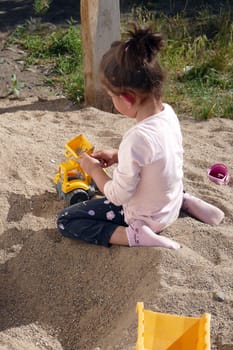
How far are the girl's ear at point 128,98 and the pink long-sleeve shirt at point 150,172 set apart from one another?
0.10m

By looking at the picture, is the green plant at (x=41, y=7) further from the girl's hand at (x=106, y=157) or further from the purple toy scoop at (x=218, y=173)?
the girl's hand at (x=106, y=157)

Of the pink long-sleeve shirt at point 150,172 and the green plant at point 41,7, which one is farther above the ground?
the pink long-sleeve shirt at point 150,172

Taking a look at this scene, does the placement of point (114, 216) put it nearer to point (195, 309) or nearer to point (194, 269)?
point (194, 269)

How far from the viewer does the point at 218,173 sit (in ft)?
13.5

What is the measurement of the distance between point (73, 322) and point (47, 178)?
118cm

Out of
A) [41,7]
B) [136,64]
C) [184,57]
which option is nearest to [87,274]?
[136,64]

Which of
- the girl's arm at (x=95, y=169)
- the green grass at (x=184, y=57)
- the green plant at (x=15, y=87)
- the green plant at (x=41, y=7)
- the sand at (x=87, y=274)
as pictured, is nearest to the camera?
the sand at (x=87, y=274)

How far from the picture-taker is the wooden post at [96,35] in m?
5.05

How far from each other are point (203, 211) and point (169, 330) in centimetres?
104

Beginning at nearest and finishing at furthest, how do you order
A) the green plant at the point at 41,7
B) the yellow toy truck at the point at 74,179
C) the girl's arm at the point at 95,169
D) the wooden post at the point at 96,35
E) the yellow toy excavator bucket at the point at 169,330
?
the yellow toy excavator bucket at the point at 169,330 < the girl's arm at the point at 95,169 < the yellow toy truck at the point at 74,179 < the wooden post at the point at 96,35 < the green plant at the point at 41,7

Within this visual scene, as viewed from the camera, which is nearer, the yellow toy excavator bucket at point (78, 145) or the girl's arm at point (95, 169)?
the girl's arm at point (95, 169)

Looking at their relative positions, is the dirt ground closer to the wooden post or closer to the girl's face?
the girl's face

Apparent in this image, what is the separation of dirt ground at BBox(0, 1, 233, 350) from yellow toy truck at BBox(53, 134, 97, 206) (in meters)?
0.13

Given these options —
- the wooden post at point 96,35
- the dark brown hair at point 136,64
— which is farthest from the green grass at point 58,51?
the dark brown hair at point 136,64
